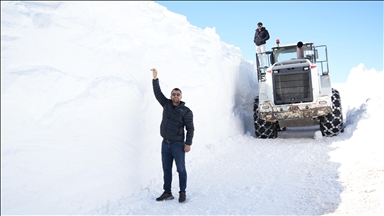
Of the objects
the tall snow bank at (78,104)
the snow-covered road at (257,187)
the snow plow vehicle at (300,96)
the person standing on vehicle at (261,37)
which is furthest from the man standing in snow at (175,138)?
the person standing on vehicle at (261,37)

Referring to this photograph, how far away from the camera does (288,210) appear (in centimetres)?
381

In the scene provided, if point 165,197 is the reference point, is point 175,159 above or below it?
above

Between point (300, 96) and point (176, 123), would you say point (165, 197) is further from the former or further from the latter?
point (300, 96)

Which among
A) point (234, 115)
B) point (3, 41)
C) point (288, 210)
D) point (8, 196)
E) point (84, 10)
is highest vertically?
point (84, 10)

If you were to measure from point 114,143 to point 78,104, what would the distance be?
0.76 metres

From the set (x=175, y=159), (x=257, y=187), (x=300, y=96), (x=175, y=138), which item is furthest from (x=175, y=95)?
(x=300, y=96)

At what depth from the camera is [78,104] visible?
4.07 metres

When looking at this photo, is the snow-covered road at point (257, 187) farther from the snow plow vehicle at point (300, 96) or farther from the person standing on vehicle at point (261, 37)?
the person standing on vehicle at point (261, 37)

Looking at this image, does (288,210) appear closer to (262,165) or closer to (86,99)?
(262,165)

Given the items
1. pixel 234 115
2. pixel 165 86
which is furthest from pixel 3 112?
pixel 234 115

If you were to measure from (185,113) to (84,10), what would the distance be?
2.12 metres

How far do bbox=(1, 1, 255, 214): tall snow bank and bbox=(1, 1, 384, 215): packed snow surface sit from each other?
13 mm

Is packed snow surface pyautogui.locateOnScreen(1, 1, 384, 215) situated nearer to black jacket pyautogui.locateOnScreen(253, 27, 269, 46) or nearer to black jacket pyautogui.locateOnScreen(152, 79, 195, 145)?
black jacket pyautogui.locateOnScreen(152, 79, 195, 145)

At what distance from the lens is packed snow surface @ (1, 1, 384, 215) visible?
351cm
